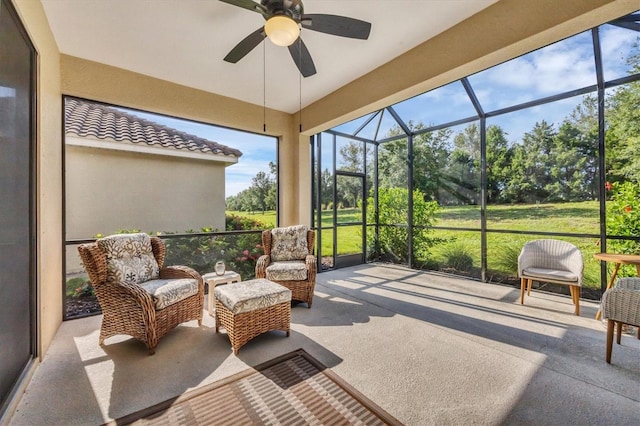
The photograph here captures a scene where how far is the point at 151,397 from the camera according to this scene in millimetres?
1863

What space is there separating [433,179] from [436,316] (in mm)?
2980

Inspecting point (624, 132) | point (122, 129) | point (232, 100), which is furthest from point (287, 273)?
point (624, 132)

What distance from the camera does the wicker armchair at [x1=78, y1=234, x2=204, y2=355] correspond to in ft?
8.03

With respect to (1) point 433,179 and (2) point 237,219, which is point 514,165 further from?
(2) point 237,219

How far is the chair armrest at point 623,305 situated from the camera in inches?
82.4

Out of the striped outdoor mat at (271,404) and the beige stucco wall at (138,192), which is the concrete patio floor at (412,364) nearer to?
the striped outdoor mat at (271,404)

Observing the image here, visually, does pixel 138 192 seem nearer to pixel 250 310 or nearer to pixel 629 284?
pixel 250 310

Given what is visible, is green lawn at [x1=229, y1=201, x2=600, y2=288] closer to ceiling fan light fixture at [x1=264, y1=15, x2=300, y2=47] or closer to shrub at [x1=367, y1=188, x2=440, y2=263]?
shrub at [x1=367, y1=188, x2=440, y2=263]

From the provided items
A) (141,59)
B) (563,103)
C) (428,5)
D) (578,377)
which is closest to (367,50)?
(428,5)

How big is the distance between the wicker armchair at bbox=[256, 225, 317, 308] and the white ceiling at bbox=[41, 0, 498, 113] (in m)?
2.23

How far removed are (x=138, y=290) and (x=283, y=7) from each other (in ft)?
8.55

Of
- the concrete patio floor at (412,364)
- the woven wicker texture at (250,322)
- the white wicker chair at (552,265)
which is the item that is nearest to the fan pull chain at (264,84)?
the woven wicker texture at (250,322)

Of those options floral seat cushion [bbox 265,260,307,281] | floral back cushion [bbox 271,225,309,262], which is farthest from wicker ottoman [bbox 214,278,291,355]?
floral back cushion [bbox 271,225,309,262]

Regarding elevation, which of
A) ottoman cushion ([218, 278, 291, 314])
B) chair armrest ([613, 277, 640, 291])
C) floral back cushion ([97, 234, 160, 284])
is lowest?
ottoman cushion ([218, 278, 291, 314])
